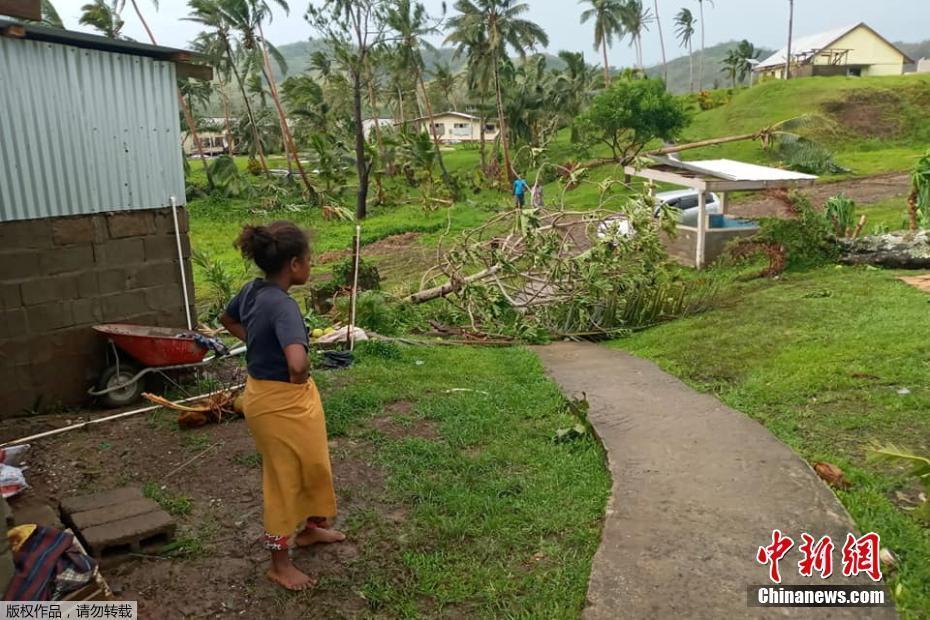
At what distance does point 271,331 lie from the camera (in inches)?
127

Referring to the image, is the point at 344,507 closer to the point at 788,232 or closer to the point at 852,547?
the point at 852,547

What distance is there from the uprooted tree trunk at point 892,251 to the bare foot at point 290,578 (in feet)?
34.2

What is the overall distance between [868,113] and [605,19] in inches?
805

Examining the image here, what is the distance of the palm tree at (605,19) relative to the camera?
4894 centimetres

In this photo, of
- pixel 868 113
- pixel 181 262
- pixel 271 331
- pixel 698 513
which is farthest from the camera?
pixel 868 113

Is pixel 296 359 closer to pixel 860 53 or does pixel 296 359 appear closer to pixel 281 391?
A: pixel 281 391

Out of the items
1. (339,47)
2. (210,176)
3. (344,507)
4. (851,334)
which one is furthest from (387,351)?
(210,176)

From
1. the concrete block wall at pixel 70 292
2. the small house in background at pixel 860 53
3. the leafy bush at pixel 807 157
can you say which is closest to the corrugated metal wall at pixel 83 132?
the concrete block wall at pixel 70 292

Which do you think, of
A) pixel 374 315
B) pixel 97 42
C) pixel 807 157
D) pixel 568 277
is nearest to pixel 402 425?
pixel 97 42

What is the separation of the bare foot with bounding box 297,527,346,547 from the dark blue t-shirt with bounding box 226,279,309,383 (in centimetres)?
98

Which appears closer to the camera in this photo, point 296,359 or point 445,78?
point 296,359

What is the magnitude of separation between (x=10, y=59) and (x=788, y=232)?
10.5 m

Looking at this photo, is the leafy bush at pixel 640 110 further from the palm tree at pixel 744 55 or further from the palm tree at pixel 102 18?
the palm tree at pixel 744 55

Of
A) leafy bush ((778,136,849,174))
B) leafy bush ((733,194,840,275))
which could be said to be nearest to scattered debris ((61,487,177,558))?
leafy bush ((733,194,840,275))
